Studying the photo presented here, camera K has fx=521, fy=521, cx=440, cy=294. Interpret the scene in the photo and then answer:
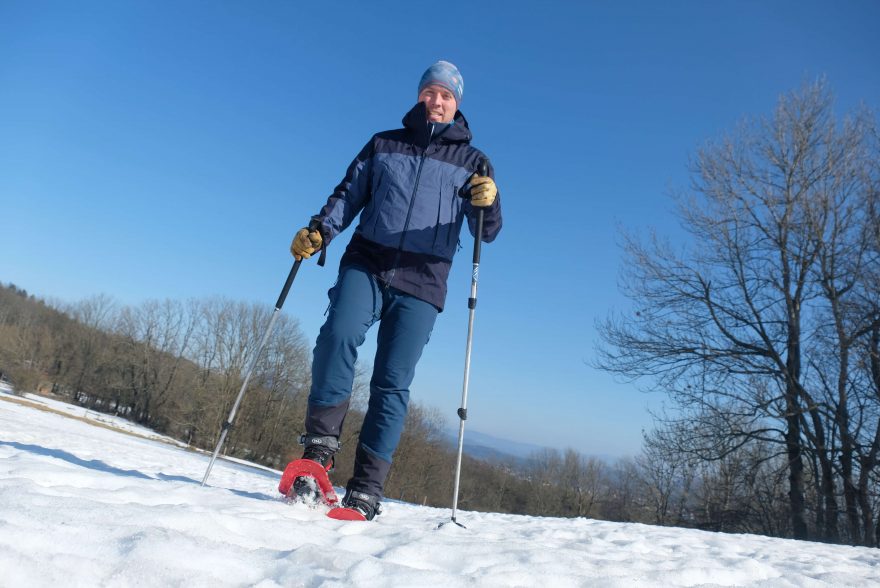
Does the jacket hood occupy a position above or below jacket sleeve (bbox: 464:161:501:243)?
above

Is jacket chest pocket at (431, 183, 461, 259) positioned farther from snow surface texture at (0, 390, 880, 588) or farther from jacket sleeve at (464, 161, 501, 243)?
snow surface texture at (0, 390, 880, 588)

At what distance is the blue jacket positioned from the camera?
2.86 m

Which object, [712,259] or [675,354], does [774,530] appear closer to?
[675,354]

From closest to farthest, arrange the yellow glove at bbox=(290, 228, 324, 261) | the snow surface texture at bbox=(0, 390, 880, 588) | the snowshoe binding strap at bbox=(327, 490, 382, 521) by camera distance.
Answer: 1. the snow surface texture at bbox=(0, 390, 880, 588)
2. the snowshoe binding strap at bbox=(327, 490, 382, 521)
3. the yellow glove at bbox=(290, 228, 324, 261)

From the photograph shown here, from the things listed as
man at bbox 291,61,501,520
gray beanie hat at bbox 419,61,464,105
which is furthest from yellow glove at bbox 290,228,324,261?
gray beanie hat at bbox 419,61,464,105

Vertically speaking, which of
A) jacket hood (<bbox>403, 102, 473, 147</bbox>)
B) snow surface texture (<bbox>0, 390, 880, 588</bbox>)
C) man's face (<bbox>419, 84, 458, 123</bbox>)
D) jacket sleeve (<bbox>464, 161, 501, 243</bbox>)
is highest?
man's face (<bbox>419, 84, 458, 123</bbox>)

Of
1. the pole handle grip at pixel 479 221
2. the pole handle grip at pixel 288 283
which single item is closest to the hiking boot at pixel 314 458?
the pole handle grip at pixel 288 283

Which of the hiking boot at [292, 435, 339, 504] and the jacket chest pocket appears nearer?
the hiking boot at [292, 435, 339, 504]

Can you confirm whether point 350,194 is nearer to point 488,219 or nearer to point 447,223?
point 447,223

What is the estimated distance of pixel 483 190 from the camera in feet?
9.59

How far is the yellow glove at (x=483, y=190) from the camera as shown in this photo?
2.91 metres

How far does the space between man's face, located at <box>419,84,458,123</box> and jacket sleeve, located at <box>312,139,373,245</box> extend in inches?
16.6

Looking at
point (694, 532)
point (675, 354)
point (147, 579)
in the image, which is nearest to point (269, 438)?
point (675, 354)

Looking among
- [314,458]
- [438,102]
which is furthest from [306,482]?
[438,102]
